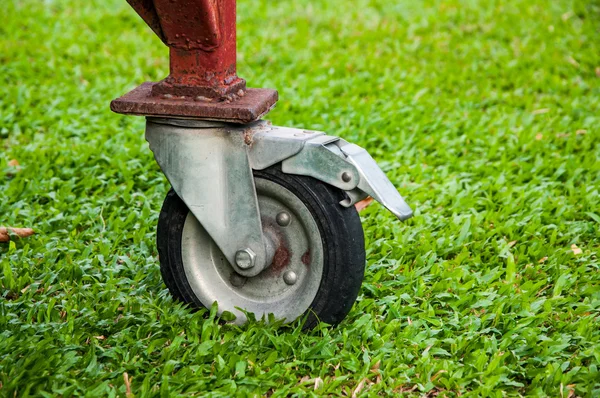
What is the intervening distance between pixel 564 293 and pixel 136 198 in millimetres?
2116

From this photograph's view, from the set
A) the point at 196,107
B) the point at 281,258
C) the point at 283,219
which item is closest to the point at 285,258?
the point at 281,258

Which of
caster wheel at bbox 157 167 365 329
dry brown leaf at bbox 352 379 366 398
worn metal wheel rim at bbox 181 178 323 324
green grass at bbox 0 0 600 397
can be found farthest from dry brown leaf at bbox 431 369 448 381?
worn metal wheel rim at bbox 181 178 323 324

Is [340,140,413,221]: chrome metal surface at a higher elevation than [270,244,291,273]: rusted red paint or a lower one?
higher

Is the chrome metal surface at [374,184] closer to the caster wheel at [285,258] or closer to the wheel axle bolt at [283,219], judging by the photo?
the caster wheel at [285,258]

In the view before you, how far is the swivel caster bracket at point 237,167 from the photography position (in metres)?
2.65

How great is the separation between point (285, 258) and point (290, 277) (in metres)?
0.07

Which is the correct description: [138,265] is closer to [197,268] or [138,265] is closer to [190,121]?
[197,268]

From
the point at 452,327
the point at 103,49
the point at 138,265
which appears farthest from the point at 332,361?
the point at 103,49

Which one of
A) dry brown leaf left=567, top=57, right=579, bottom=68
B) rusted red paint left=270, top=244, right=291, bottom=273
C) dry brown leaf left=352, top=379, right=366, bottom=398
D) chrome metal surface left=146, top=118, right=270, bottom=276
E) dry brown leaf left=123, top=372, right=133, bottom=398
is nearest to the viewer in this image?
dry brown leaf left=123, top=372, right=133, bottom=398

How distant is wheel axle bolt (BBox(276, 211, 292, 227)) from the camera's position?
2.78m

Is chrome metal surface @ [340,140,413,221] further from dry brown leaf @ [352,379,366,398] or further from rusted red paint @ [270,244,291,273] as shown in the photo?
dry brown leaf @ [352,379,366,398]

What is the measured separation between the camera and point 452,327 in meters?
2.93

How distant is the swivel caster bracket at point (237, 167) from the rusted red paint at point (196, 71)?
7 cm

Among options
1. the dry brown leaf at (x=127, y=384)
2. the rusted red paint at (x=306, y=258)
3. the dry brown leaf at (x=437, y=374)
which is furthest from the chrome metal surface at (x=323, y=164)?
the dry brown leaf at (x=127, y=384)
